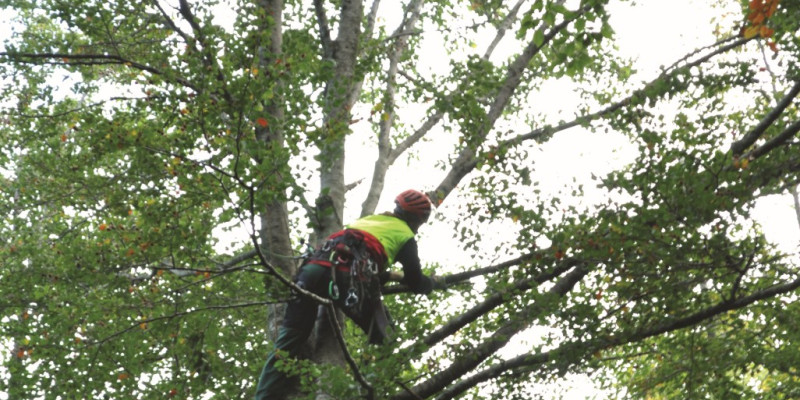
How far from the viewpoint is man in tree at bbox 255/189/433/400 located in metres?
4.87

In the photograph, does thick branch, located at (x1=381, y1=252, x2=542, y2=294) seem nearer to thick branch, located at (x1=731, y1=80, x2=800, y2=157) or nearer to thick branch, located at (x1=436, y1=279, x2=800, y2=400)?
thick branch, located at (x1=436, y1=279, x2=800, y2=400)

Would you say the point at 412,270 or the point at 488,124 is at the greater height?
the point at 488,124

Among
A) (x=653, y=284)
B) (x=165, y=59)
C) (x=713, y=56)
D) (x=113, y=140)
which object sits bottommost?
(x=653, y=284)

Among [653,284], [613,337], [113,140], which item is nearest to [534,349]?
[613,337]

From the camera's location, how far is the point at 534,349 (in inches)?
206

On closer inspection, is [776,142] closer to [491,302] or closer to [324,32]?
[491,302]

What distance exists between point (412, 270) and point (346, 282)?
70cm

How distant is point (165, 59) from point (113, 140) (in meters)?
1.17

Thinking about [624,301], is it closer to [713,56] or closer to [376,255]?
[376,255]

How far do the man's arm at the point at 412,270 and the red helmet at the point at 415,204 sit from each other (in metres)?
0.31

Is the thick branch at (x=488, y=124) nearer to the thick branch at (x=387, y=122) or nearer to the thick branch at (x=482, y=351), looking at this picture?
the thick branch at (x=387, y=122)

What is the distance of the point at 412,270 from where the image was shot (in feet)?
17.9

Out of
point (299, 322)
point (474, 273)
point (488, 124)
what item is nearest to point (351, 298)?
point (299, 322)

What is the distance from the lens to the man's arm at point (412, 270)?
17.9 ft
